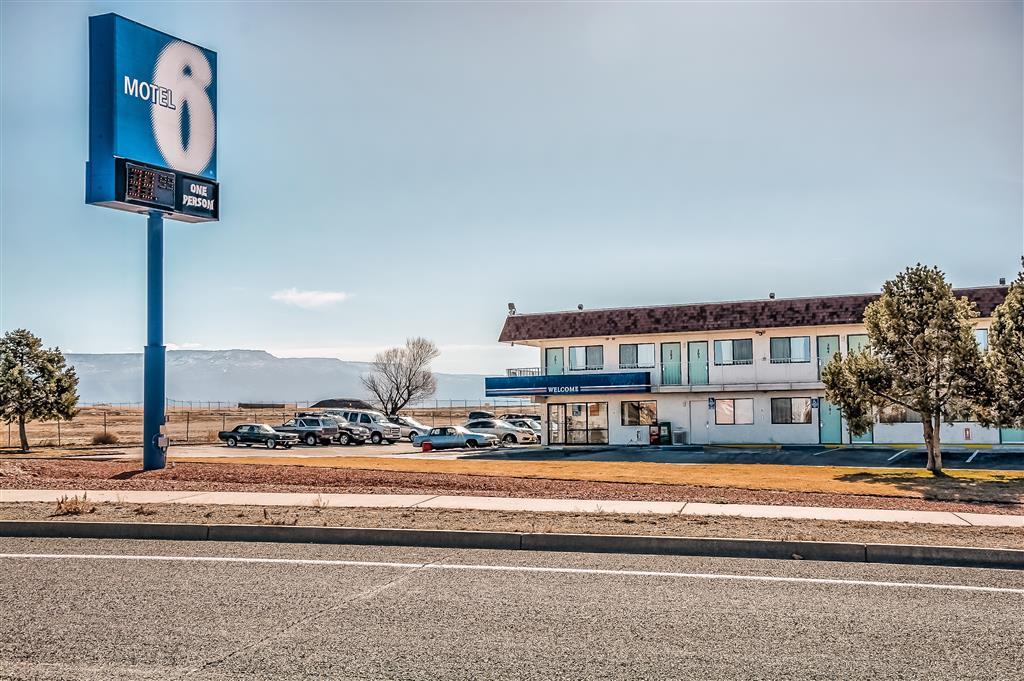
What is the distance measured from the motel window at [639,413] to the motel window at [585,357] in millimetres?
2530

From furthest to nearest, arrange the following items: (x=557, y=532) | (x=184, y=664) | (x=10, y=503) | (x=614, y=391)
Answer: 1. (x=614, y=391)
2. (x=10, y=503)
3. (x=557, y=532)
4. (x=184, y=664)

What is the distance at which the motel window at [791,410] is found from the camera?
4175cm

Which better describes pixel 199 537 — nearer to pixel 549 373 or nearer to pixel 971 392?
pixel 971 392

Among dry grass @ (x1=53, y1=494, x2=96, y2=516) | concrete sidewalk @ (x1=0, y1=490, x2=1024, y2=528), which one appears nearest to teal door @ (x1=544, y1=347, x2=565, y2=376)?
concrete sidewalk @ (x1=0, y1=490, x2=1024, y2=528)

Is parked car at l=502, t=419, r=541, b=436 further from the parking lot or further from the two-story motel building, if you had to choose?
the parking lot

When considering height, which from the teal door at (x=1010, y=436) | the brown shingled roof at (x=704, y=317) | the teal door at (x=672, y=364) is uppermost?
the brown shingled roof at (x=704, y=317)

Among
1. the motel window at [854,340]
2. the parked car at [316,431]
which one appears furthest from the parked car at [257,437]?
the motel window at [854,340]

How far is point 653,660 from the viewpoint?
19.9ft

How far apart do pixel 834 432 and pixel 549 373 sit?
14.4m

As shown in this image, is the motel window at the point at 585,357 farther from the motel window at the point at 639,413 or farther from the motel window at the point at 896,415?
the motel window at the point at 896,415

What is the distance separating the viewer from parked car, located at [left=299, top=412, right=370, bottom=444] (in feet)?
157

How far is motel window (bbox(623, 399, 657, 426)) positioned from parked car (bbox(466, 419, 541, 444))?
571 centimetres

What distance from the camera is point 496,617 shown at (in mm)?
7223

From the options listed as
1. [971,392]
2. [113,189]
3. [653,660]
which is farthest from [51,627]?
[971,392]
